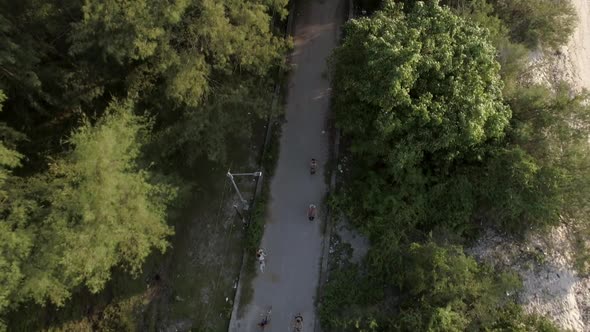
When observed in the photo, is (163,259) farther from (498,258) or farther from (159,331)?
(498,258)

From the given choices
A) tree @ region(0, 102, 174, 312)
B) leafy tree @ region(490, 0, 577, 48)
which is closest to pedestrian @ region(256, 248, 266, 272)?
tree @ region(0, 102, 174, 312)

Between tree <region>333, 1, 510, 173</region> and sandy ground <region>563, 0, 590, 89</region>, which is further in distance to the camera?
sandy ground <region>563, 0, 590, 89</region>

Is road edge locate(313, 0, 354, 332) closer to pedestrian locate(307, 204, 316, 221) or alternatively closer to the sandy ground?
pedestrian locate(307, 204, 316, 221)

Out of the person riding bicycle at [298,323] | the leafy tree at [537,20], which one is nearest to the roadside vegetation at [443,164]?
the person riding bicycle at [298,323]

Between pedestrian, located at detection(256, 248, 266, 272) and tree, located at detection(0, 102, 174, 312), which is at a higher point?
tree, located at detection(0, 102, 174, 312)

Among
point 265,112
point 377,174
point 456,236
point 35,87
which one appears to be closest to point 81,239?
point 35,87

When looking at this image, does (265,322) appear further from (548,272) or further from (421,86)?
(548,272)
